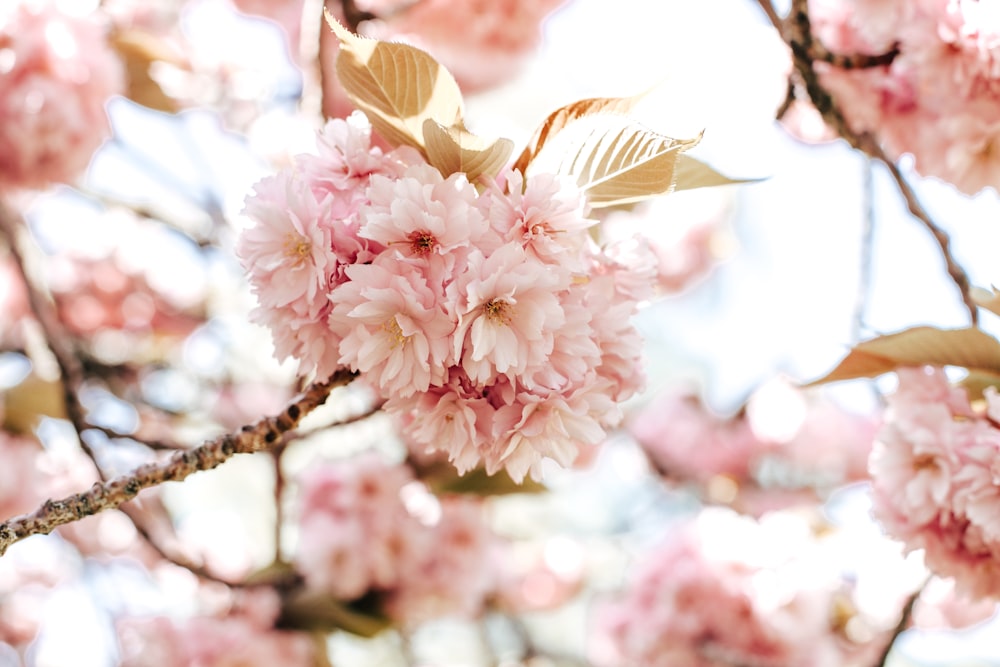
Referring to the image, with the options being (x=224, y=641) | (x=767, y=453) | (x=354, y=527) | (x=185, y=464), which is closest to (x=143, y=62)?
(x=354, y=527)

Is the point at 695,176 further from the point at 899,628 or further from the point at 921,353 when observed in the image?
the point at 899,628

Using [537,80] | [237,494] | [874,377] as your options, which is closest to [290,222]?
[874,377]

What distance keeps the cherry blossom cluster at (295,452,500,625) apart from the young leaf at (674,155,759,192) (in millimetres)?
927

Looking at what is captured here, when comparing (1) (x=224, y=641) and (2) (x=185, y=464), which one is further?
(1) (x=224, y=641)

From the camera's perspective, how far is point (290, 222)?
639mm

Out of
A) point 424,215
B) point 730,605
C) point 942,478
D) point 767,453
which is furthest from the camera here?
point 767,453

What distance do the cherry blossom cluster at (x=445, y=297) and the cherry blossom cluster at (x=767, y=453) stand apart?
1921mm

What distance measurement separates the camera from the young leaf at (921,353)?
0.82m

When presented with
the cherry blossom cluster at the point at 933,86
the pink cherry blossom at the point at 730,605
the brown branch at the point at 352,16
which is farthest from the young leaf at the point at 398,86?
the pink cherry blossom at the point at 730,605

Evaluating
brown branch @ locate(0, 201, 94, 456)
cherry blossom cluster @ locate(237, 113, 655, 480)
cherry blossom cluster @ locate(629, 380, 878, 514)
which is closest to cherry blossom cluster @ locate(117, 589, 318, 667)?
brown branch @ locate(0, 201, 94, 456)

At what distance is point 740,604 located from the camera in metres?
1.56

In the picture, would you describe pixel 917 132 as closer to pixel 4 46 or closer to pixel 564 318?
pixel 564 318

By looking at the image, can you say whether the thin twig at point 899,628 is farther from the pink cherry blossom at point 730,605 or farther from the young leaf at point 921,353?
the pink cherry blossom at point 730,605

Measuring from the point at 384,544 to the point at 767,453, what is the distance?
4.89 ft
